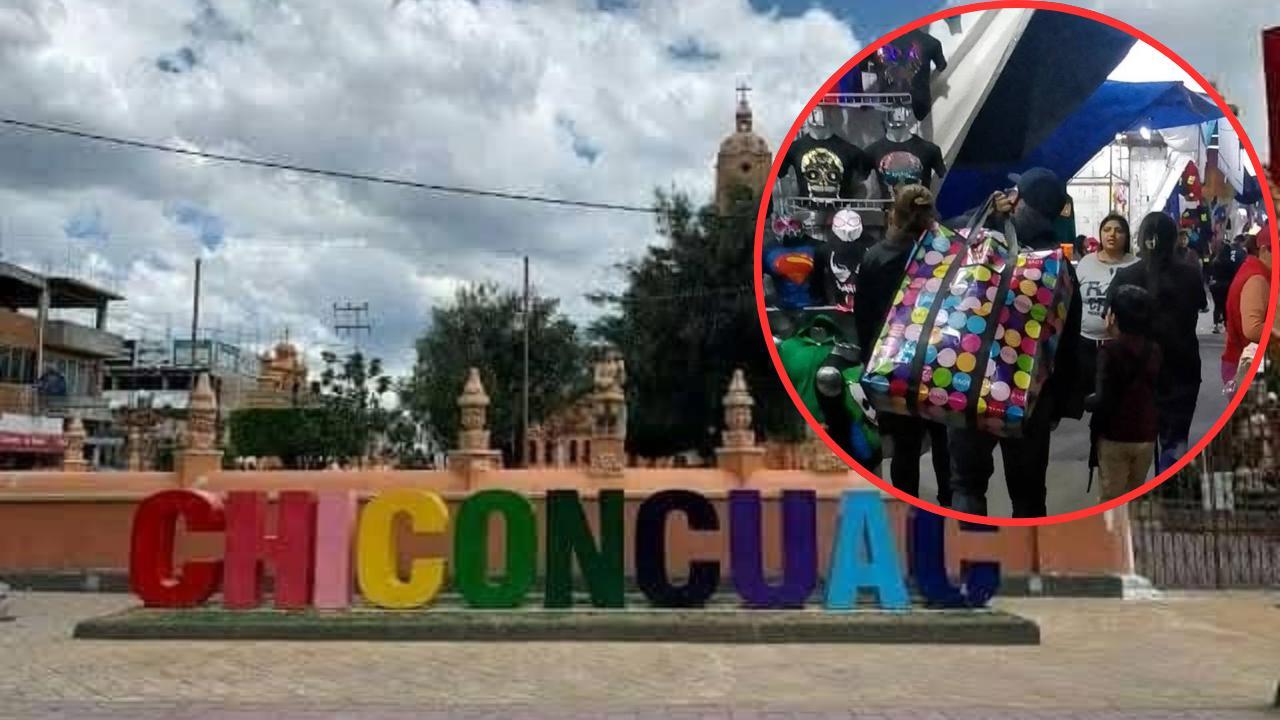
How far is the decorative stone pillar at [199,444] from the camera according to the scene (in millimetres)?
19125

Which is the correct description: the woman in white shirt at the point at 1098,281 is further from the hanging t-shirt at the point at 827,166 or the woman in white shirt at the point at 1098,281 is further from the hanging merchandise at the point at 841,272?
the hanging t-shirt at the point at 827,166

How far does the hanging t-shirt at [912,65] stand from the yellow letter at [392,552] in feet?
27.2

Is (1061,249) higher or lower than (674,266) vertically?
lower

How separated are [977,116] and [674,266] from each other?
2647 centimetres

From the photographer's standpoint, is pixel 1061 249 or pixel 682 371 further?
pixel 682 371

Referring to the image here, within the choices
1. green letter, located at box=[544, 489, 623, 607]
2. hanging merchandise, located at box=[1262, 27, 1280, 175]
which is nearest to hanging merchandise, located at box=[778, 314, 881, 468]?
hanging merchandise, located at box=[1262, 27, 1280, 175]

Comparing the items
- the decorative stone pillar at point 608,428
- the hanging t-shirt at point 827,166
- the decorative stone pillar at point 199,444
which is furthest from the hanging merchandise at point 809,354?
the decorative stone pillar at point 199,444

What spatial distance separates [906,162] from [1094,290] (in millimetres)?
1425

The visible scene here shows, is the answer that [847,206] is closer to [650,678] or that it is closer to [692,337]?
[650,678]

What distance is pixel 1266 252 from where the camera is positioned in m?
7.30

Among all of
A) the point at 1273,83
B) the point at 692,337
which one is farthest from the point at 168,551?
the point at 692,337

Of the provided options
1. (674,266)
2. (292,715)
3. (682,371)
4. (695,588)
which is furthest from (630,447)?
(292,715)

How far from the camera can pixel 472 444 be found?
18984mm

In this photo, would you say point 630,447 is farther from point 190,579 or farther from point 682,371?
point 190,579
